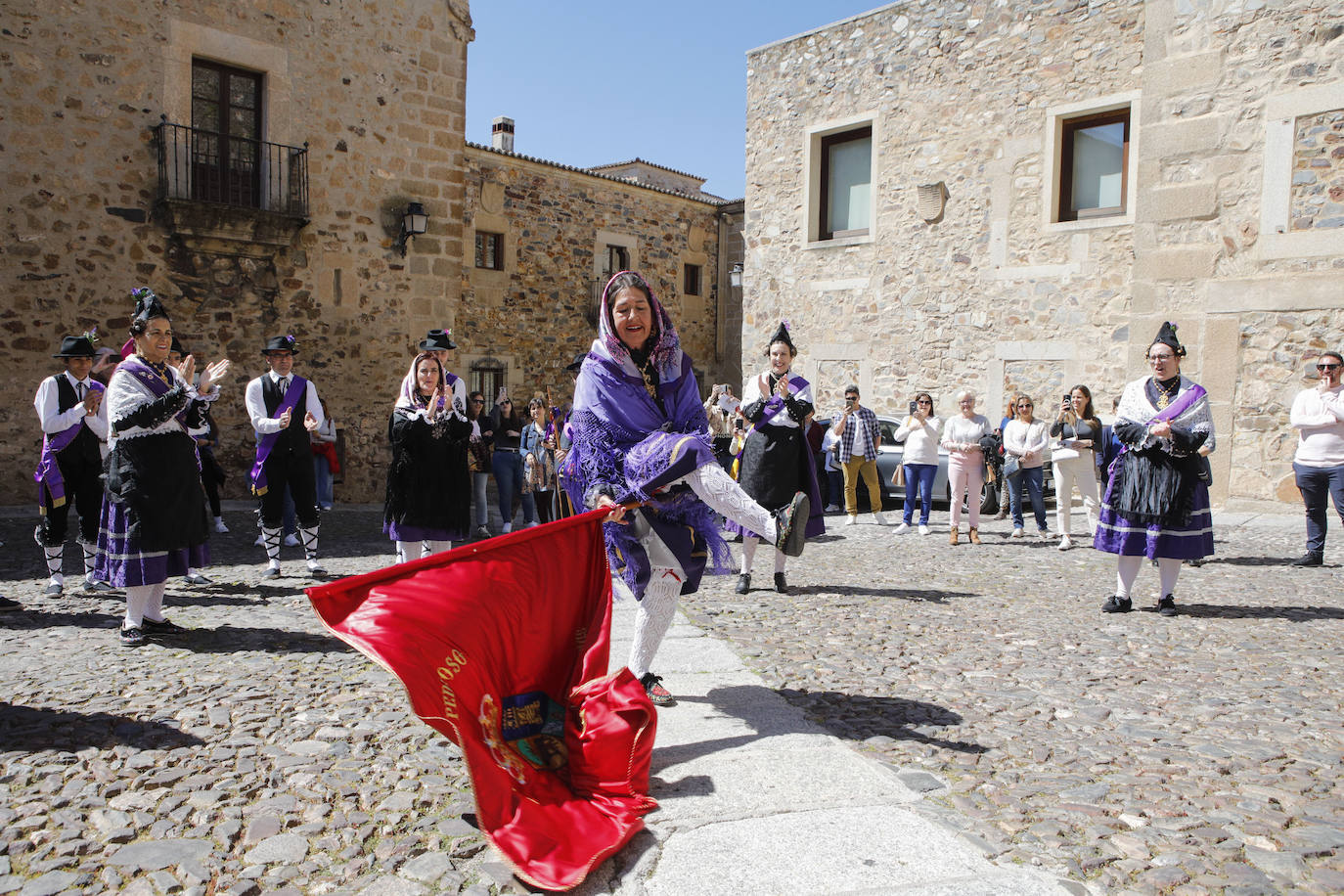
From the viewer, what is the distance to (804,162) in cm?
1623

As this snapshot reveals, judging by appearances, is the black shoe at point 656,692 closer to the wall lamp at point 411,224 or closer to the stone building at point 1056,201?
the stone building at point 1056,201

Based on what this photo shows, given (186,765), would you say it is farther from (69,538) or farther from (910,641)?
(69,538)

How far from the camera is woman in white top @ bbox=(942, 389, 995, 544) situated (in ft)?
32.8

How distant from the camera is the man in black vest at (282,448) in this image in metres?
7.23

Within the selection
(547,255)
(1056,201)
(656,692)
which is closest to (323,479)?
(656,692)

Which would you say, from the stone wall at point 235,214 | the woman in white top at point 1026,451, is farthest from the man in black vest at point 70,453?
the woman in white top at point 1026,451

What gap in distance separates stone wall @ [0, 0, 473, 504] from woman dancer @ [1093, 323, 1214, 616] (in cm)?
1049

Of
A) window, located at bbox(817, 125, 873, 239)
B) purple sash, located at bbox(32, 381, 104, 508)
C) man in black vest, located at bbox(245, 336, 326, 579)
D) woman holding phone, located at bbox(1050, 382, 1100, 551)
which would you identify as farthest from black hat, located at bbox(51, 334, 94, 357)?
window, located at bbox(817, 125, 873, 239)

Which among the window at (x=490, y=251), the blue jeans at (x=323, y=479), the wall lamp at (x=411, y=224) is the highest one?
the window at (x=490, y=251)

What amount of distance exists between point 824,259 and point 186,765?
1419 cm

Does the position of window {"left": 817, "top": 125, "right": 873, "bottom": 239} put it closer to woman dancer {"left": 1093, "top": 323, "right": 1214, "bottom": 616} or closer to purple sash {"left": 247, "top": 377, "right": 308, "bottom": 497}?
woman dancer {"left": 1093, "top": 323, "right": 1214, "bottom": 616}

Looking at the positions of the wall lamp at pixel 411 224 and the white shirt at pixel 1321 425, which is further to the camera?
the wall lamp at pixel 411 224

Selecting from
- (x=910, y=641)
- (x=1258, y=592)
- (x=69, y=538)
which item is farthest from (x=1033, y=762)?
(x=69, y=538)

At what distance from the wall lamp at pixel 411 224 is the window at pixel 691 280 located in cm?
1322
